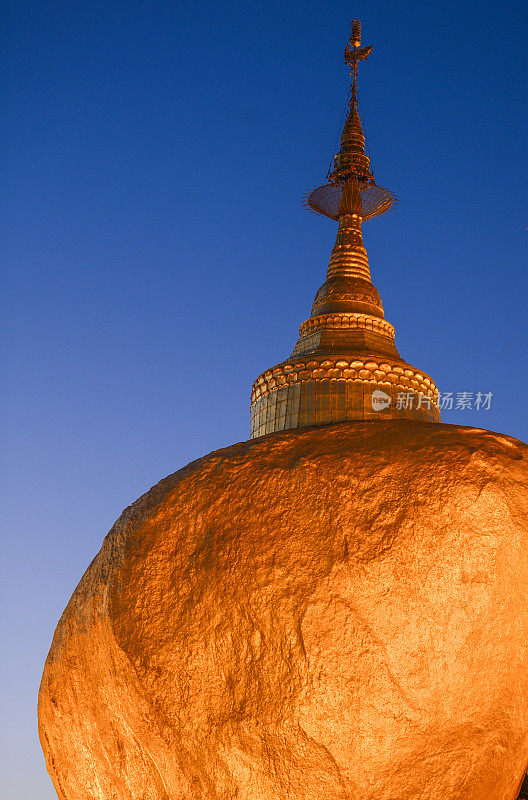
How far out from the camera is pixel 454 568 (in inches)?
190

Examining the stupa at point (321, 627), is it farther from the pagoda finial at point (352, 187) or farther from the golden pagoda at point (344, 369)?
the pagoda finial at point (352, 187)

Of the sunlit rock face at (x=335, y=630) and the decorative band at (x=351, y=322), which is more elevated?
the decorative band at (x=351, y=322)

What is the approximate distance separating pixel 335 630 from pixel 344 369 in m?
11.0

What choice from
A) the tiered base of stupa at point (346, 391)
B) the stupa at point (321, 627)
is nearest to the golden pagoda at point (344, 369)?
the tiered base of stupa at point (346, 391)

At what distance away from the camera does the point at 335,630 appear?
4809 mm

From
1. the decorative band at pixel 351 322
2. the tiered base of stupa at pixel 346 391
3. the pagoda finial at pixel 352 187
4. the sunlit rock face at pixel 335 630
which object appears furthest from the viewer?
the pagoda finial at pixel 352 187

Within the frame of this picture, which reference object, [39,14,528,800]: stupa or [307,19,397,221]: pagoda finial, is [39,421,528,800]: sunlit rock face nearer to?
[39,14,528,800]: stupa

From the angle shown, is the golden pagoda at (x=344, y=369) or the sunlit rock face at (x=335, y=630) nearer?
the sunlit rock face at (x=335, y=630)

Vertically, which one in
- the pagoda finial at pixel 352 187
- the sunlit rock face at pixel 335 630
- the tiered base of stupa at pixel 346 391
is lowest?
the sunlit rock face at pixel 335 630

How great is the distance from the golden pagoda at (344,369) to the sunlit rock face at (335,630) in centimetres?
903

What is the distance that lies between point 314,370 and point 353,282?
4127mm

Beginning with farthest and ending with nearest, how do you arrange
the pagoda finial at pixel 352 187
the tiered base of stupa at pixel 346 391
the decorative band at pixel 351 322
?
the pagoda finial at pixel 352 187 → the decorative band at pixel 351 322 → the tiered base of stupa at pixel 346 391

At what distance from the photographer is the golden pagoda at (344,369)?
603 inches

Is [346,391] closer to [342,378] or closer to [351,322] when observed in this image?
[342,378]
